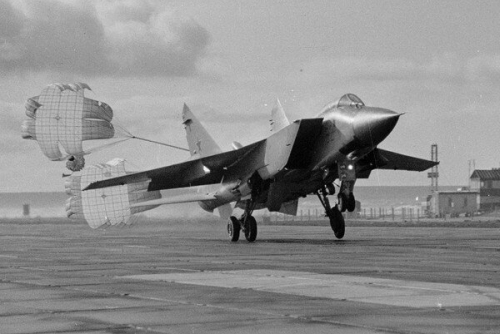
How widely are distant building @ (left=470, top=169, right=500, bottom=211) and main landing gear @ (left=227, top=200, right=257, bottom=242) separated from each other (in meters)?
92.6

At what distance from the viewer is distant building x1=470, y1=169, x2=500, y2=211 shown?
121 meters

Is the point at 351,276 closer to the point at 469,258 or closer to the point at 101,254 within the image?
the point at 469,258

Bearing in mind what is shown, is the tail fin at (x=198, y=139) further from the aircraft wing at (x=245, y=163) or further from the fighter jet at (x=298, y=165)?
the aircraft wing at (x=245, y=163)

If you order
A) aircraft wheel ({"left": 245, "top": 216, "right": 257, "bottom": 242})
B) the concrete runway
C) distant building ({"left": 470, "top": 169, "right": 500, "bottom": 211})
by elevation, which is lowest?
the concrete runway

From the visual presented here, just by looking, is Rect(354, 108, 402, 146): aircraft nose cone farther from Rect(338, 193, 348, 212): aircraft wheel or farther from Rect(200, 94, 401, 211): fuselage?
Rect(338, 193, 348, 212): aircraft wheel

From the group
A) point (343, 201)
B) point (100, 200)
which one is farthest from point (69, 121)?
point (343, 201)

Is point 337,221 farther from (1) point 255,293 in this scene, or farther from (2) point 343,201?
(1) point 255,293

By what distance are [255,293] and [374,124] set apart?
48.0ft

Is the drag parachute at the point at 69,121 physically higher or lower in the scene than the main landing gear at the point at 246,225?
higher

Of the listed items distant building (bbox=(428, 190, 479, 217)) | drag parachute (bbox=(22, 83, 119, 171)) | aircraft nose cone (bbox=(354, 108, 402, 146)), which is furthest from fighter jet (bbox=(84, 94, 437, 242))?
distant building (bbox=(428, 190, 479, 217))

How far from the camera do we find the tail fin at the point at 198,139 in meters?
39.8

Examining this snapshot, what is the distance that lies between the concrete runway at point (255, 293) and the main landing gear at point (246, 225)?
28.0 ft

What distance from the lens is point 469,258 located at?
2072cm

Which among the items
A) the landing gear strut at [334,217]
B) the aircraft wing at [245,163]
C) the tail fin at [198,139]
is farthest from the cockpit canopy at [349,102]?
the tail fin at [198,139]
